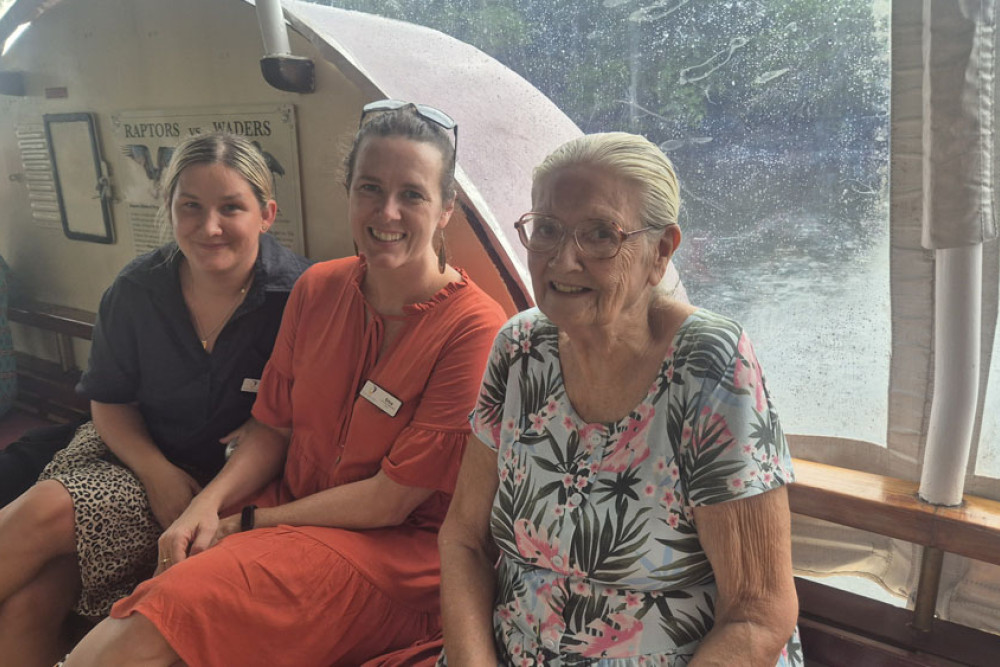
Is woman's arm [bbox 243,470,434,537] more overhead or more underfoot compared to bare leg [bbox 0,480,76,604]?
more overhead

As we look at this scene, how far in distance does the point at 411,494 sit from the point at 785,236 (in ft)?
3.49

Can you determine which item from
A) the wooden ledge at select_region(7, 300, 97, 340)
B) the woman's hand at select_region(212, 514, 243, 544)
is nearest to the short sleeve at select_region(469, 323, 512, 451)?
the woman's hand at select_region(212, 514, 243, 544)

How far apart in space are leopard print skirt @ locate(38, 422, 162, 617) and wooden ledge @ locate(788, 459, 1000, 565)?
171cm

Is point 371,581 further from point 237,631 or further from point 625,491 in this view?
point 625,491

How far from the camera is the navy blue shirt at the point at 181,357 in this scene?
82.6 inches

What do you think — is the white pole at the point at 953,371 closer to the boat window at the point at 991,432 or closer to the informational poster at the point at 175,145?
the boat window at the point at 991,432

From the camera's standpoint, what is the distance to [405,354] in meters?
1.71

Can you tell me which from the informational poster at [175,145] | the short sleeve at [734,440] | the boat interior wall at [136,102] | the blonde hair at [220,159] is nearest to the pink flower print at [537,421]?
the short sleeve at [734,440]

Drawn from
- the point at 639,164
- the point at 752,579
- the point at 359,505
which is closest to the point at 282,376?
the point at 359,505

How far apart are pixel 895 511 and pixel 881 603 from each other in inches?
13.8

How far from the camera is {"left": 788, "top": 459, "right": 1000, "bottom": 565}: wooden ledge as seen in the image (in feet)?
4.58

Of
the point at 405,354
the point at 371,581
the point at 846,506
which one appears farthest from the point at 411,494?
the point at 846,506

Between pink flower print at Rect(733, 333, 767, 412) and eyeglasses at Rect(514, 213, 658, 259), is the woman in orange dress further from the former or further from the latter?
pink flower print at Rect(733, 333, 767, 412)

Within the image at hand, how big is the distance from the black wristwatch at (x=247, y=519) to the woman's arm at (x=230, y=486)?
2.5 inches
